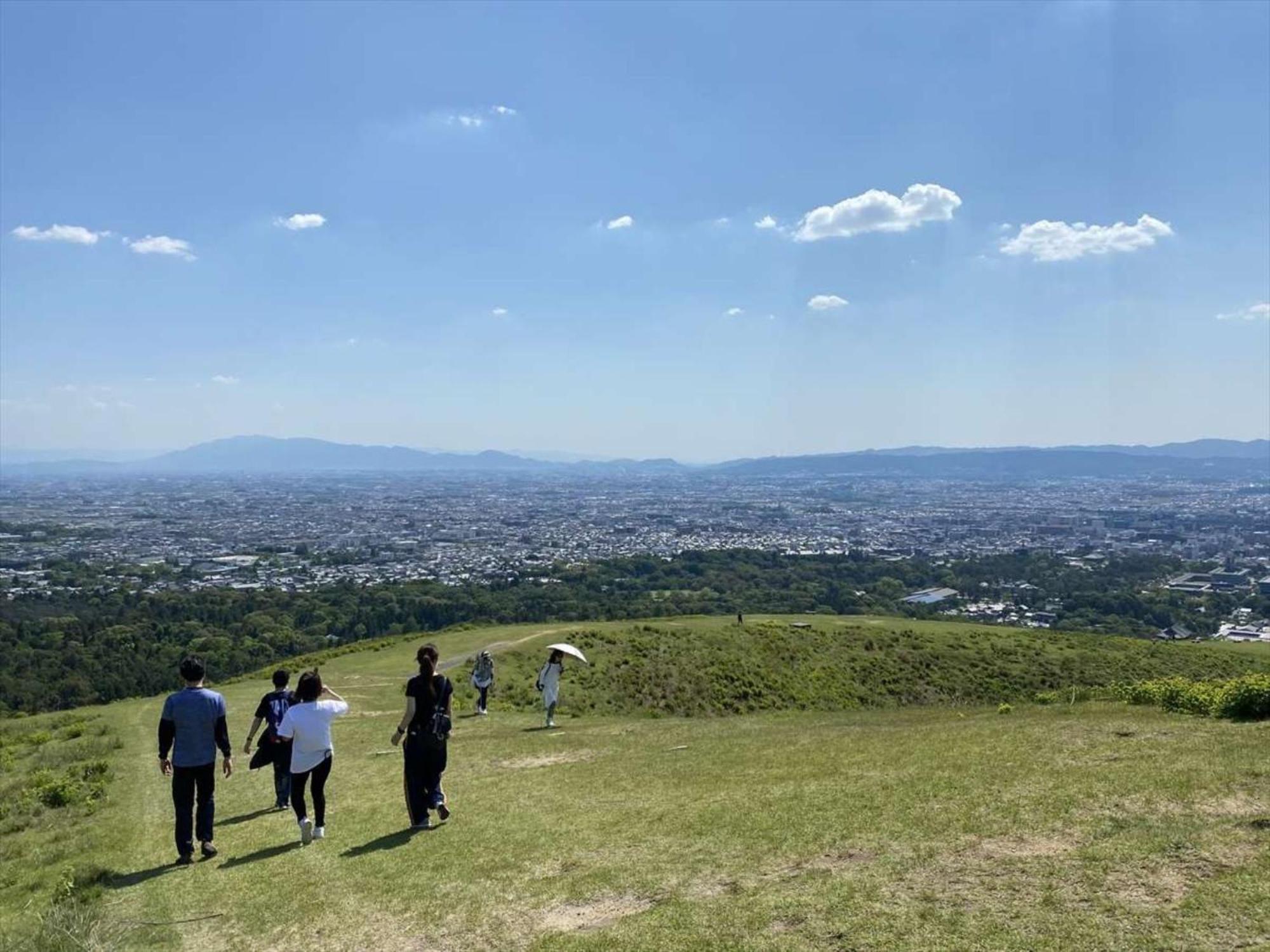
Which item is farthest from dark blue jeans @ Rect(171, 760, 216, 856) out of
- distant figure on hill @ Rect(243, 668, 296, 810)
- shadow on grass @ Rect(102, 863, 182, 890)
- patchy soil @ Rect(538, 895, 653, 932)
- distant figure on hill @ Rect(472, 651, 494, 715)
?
distant figure on hill @ Rect(472, 651, 494, 715)

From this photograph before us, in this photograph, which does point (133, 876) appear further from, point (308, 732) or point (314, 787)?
point (308, 732)

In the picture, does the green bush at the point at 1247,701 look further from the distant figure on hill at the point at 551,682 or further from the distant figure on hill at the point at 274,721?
the distant figure on hill at the point at 274,721

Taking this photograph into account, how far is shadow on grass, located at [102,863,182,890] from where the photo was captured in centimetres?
846

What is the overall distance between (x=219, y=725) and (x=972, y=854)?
8126mm

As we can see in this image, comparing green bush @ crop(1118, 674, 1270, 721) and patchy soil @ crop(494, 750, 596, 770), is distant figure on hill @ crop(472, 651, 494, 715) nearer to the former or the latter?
patchy soil @ crop(494, 750, 596, 770)

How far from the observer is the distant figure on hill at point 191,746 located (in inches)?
360

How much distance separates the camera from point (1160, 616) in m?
79.1

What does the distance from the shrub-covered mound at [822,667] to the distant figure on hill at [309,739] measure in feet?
46.7

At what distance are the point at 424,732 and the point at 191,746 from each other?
263cm

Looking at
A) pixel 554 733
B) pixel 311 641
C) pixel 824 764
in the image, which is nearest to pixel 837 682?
pixel 554 733

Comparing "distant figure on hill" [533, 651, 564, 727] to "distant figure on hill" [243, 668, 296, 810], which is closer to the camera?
"distant figure on hill" [243, 668, 296, 810]

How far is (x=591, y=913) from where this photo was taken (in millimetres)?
6668

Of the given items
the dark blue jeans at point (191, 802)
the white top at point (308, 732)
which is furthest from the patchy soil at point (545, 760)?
the dark blue jeans at point (191, 802)

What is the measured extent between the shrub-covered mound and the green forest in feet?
91.9
